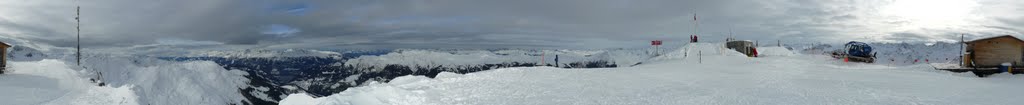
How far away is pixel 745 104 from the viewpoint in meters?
10.6

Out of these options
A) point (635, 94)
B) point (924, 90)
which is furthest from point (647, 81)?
point (924, 90)

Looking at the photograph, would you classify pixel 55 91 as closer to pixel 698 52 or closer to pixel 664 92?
pixel 664 92

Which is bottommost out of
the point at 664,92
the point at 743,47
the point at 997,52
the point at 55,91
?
the point at 55,91

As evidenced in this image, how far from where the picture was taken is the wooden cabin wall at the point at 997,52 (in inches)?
880

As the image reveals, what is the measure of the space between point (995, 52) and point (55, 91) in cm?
3485

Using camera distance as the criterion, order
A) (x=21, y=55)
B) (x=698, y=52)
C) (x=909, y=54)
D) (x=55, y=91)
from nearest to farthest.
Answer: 1. (x=55, y=91)
2. (x=698, y=52)
3. (x=909, y=54)
4. (x=21, y=55)

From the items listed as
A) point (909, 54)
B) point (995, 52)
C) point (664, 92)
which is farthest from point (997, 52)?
point (909, 54)

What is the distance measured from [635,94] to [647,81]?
126 inches

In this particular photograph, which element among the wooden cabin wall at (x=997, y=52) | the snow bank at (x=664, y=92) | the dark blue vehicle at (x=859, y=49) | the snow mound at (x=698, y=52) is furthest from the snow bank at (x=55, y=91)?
the dark blue vehicle at (x=859, y=49)

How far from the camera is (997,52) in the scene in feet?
74.4

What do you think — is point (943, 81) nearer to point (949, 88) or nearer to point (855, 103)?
point (949, 88)

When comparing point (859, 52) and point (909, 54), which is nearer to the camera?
point (859, 52)

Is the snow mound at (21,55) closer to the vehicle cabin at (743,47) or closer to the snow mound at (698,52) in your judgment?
the snow mound at (698,52)

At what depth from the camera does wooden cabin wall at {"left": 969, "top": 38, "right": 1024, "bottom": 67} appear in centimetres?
2236
